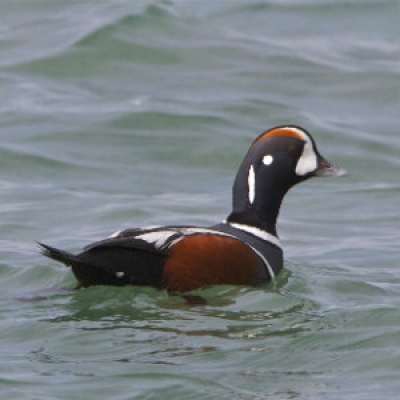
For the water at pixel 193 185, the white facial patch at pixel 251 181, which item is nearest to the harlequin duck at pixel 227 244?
the white facial patch at pixel 251 181

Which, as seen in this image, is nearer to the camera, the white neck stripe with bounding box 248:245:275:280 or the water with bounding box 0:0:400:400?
the water with bounding box 0:0:400:400

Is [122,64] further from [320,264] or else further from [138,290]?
[138,290]

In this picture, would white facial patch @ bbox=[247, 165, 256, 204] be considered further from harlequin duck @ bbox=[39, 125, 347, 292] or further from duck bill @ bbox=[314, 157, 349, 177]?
duck bill @ bbox=[314, 157, 349, 177]

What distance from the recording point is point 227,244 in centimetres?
965

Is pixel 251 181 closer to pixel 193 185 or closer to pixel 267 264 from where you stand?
pixel 267 264

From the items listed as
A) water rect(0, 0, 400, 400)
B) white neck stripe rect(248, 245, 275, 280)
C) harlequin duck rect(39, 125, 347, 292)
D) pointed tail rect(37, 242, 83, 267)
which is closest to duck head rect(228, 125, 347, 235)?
harlequin duck rect(39, 125, 347, 292)

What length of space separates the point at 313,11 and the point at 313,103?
343 centimetres

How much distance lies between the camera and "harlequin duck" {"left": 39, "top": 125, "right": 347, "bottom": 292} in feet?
30.5

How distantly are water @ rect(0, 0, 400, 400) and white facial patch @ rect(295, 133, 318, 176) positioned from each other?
0.75 m

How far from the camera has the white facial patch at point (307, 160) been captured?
34.2 ft

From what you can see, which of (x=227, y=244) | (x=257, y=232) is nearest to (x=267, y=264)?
(x=257, y=232)

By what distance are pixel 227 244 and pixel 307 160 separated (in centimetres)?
114

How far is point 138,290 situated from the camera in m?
9.45

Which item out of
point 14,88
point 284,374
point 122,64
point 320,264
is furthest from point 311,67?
point 284,374
